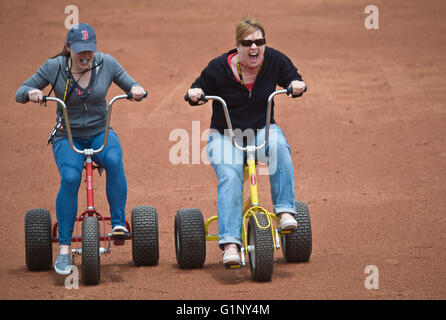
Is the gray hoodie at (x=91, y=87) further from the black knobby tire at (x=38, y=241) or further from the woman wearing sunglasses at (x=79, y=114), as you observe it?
the black knobby tire at (x=38, y=241)

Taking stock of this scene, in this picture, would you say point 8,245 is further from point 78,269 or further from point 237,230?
point 237,230

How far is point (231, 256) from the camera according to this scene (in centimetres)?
600

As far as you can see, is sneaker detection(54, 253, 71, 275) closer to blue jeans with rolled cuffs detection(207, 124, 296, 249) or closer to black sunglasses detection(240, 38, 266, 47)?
blue jeans with rolled cuffs detection(207, 124, 296, 249)

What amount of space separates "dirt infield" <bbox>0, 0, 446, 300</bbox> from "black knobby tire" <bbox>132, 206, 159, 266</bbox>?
0.13 meters

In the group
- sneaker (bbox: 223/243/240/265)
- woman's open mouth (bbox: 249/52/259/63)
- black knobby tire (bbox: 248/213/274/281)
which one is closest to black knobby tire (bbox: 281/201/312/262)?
black knobby tire (bbox: 248/213/274/281)

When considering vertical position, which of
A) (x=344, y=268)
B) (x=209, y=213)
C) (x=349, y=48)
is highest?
(x=349, y=48)

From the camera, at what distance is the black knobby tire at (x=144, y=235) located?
6688mm

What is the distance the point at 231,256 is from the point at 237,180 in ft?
2.01

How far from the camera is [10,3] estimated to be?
19250mm

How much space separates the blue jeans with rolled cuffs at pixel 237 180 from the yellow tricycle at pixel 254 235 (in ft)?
0.25

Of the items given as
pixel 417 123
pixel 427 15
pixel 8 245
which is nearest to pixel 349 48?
pixel 427 15

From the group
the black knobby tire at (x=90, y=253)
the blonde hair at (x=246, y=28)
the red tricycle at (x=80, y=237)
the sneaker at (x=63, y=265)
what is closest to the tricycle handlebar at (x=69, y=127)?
the red tricycle at (x=80, y=237)

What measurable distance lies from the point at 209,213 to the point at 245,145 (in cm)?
279

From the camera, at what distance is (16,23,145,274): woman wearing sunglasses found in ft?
21.0
